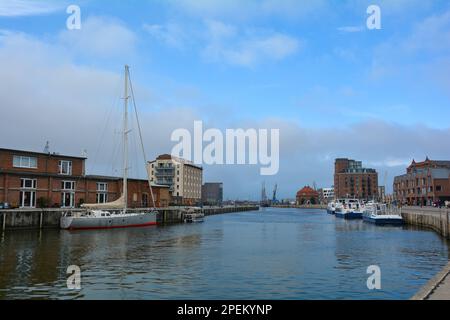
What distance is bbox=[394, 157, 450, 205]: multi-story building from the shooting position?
13438 cm

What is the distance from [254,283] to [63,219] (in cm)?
4449

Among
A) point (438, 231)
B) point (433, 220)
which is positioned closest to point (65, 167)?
point (438, 231)

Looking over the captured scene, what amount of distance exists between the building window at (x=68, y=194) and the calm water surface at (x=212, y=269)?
26442 mm

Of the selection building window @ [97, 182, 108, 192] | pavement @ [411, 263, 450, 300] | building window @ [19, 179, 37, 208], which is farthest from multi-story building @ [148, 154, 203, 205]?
pavement @ [411, 263, 450, 300]

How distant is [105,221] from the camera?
65375 millimetres

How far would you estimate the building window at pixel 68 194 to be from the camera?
234 feet

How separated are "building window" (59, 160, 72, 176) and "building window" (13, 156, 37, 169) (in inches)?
206

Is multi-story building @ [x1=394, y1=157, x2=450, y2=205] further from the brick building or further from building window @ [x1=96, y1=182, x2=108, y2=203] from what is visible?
building window @ [x1=96, y1=182, x2=108, y2=203]

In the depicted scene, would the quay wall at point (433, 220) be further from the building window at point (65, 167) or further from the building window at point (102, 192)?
the building window at point (65, 167)

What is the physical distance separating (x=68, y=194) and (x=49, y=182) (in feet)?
16.6

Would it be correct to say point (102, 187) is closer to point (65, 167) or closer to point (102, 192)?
point (102, 192)

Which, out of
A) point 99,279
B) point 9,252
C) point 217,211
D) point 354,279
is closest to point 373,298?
point 354,279
